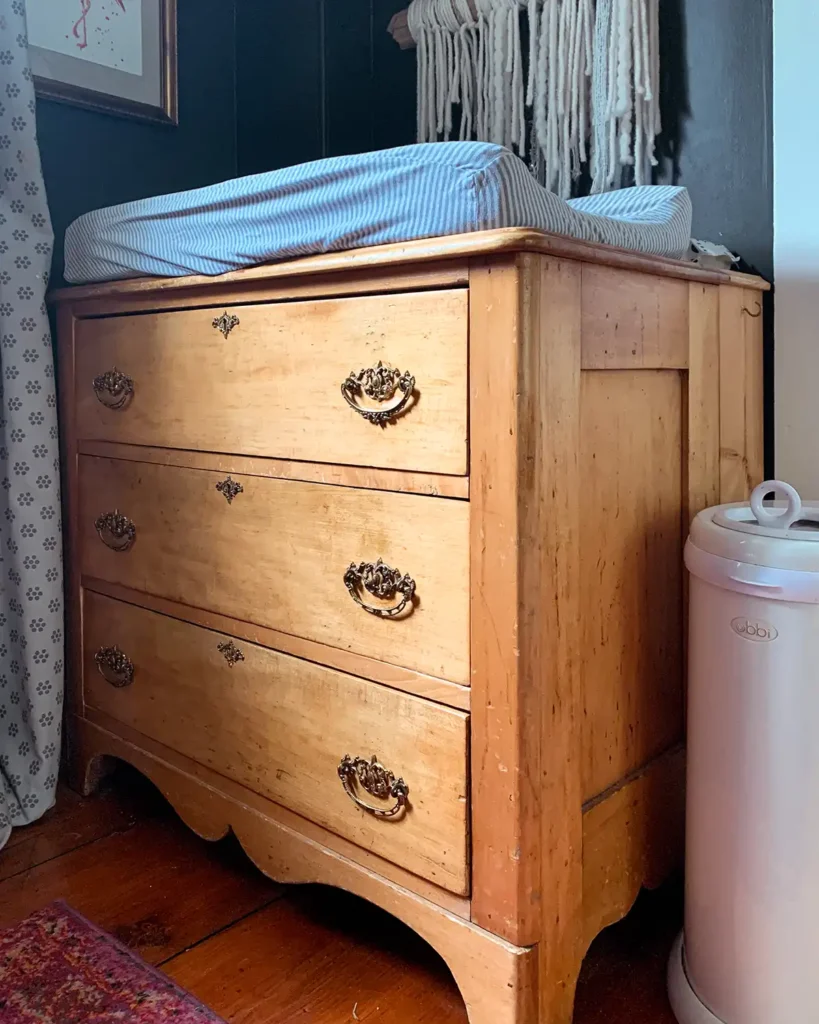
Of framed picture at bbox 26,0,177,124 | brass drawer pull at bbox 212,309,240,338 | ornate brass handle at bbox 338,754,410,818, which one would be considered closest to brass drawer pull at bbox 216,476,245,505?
brass drawer pull at bbox 212,309,240,338

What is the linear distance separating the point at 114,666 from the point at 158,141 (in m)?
1.06

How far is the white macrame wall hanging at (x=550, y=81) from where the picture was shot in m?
1.39

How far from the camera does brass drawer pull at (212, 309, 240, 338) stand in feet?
3.98

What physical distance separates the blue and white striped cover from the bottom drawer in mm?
522

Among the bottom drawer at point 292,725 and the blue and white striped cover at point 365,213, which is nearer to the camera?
the blue and white striped cover at point 365,213

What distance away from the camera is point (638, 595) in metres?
1.09

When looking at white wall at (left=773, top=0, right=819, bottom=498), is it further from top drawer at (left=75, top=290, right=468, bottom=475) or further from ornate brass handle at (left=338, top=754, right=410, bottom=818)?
ornate brass handle at (left=338, top=754, right=410, bottom=818)

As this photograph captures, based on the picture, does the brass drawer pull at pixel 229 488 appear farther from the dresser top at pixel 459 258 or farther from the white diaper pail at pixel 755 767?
the white diaper pail at pixel 755 767

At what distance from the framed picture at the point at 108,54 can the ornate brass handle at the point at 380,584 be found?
3.78 ft

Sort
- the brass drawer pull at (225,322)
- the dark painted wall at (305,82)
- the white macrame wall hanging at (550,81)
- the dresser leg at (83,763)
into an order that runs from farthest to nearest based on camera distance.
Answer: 1. the dark painted wall at (305,82)
2. the dresser leg at (83,763)
3. the white macrame wall hanging at (550,81)
4. the brass drawer pull at (225,322)

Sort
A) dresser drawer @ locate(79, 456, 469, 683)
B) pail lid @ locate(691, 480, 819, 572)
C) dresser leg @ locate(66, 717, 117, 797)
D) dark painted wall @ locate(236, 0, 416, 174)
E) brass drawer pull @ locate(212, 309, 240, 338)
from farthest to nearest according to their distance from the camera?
1. dark painted wall @ locate(236, 0, 416, 174)
2. dresser leg @ locate(66, 717, 117, 797)
3. brass drawer pull @ locate(212, 309, 240, 338)
4. dresser drawer @ locate(79, 456, 469, 683)
5. pail lid @ locate(691, 480, 819, 572)

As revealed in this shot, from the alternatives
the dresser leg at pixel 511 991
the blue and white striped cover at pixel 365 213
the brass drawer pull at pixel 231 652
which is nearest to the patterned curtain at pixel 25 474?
the blue and white striped cover at pixel 365 213

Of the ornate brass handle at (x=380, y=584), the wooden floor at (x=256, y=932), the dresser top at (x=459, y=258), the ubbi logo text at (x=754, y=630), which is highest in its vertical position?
the dresser top at (x=459, y=258)

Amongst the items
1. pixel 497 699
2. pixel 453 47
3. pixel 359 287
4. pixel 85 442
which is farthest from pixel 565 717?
pixel 453 47
